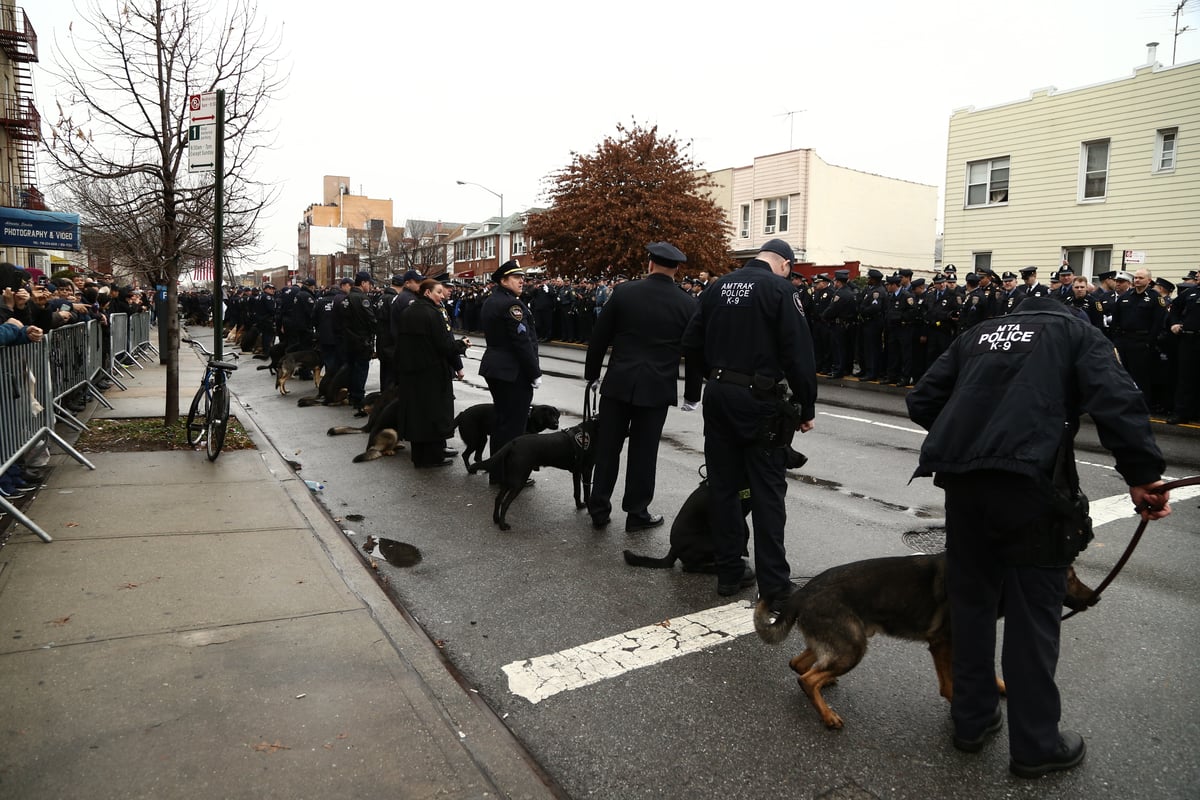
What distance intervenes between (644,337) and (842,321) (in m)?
12.0

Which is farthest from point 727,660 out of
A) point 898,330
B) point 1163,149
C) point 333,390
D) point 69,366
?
point 1163,149

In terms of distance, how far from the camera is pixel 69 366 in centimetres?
1009

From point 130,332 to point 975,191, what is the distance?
24030 millimetres

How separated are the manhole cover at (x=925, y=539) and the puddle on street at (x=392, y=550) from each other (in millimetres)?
3505

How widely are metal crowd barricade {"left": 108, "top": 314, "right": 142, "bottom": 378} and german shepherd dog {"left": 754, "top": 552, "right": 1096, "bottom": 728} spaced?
16.8m

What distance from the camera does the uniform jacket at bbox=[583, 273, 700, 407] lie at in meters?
5.95

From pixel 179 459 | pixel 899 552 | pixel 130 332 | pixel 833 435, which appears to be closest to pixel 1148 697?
pixel 899 552

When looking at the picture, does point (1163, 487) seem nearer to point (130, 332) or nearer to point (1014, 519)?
point (1014, 519)

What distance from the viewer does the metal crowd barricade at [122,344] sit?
1720cm

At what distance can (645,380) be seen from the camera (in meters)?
5.93

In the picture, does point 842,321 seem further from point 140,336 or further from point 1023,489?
point 140,336

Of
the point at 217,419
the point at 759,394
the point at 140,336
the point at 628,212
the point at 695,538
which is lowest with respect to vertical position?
the point at 695,538

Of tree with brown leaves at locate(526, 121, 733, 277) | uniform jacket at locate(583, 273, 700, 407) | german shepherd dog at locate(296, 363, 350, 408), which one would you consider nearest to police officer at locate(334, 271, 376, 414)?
german shepherd dog at locate(296, 363, 350, 408)

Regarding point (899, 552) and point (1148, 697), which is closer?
point (1148, 697)
